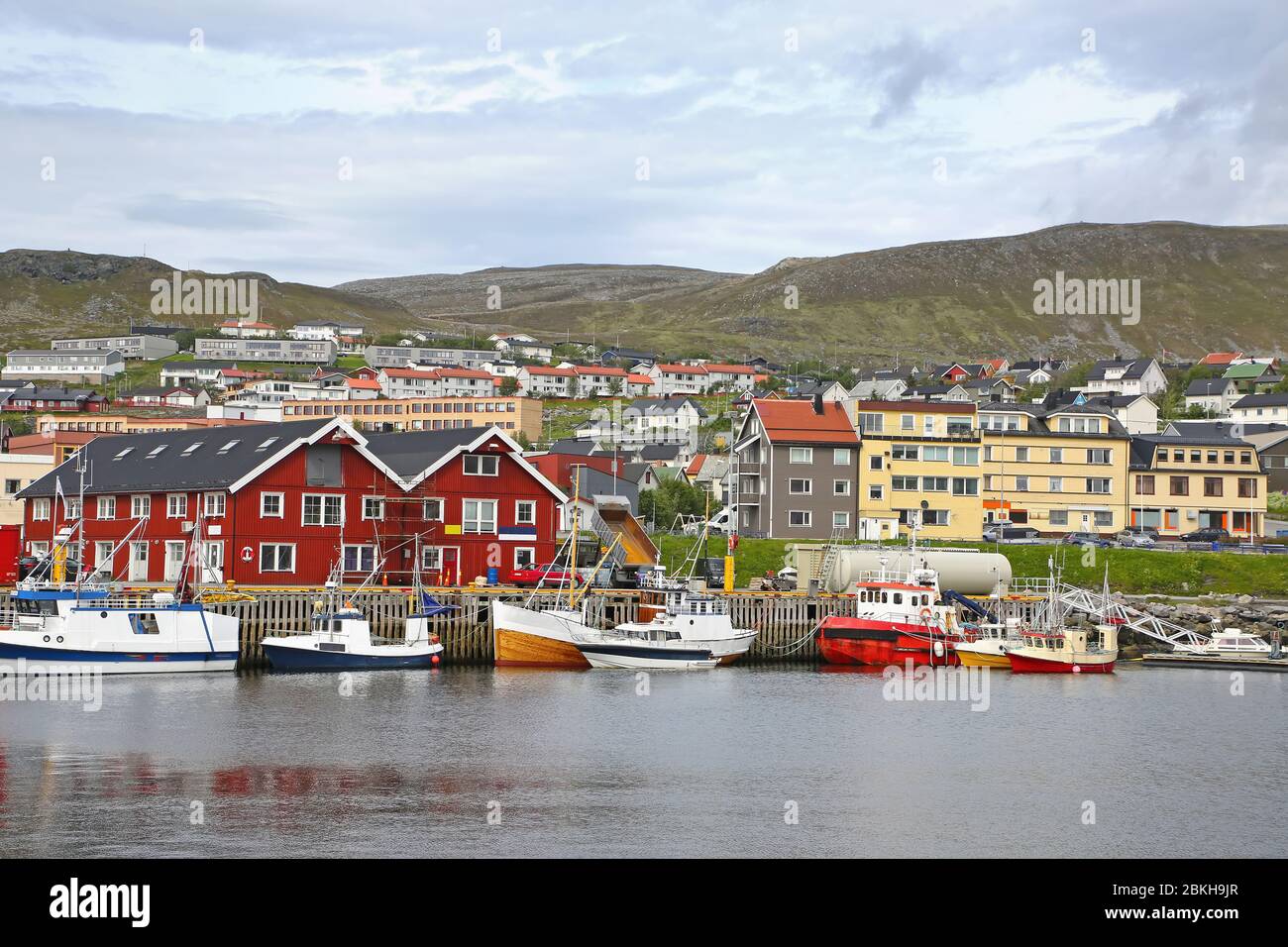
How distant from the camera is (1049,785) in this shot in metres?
35.7

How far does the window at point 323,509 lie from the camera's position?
63906 mm

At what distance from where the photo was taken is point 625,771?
36.1 meters

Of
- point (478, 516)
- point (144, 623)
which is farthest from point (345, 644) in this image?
point (478, 516)

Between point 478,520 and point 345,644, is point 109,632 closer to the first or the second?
point 345,644

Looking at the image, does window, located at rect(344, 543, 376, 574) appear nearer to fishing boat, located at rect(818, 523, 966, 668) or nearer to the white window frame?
the white window frame

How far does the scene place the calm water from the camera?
93.8 feet

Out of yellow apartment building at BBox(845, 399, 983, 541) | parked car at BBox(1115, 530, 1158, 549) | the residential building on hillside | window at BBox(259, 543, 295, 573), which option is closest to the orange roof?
yellow apartment building at BBox(845, 399, 983, 541)

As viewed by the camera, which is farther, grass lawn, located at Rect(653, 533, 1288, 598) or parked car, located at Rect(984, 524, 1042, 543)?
parked car, located at Rect(984, 524, 1042, 543)

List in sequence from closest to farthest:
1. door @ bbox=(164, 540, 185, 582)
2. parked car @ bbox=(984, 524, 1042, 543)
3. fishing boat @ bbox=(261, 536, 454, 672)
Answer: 1. fishing boat @ bbox=(261, 536, 454, 672)
2. door @ bbox=(164, 540, 185, 582)
3. parked car @ bbox=(984, 524, 1042, 543)

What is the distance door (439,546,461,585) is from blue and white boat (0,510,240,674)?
1375cm

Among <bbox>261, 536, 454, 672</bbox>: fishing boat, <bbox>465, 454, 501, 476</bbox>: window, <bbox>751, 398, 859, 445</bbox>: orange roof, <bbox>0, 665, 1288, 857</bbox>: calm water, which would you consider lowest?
<bbox>0, 665, 1288, 857</bbox>: calm water

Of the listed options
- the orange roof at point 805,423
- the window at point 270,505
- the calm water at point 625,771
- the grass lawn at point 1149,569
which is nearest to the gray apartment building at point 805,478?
the orange roof at point 805,423
